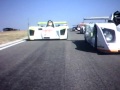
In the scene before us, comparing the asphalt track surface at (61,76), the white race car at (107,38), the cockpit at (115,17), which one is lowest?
the asphalt track surface at (61,76)

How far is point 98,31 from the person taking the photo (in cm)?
1062

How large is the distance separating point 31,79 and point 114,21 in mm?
7705

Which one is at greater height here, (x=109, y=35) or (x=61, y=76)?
(x=109, y=35)

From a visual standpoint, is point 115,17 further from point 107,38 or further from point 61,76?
point 61,76

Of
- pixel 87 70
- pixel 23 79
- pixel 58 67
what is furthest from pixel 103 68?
pixel 23 79

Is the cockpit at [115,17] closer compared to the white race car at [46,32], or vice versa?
the cockpit at [115,17]

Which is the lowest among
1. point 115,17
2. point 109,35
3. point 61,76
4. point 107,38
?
point 61,76

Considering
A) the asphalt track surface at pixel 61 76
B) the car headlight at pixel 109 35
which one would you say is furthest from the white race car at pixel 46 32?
the asphalt track surface at pixel 61 76

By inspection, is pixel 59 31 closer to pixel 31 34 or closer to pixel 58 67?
pixel 31 34

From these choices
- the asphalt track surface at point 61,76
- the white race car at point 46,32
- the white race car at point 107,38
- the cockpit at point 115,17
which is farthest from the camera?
the white race car at point 46,32

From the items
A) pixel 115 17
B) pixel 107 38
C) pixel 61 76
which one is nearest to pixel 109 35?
pixel 107 38

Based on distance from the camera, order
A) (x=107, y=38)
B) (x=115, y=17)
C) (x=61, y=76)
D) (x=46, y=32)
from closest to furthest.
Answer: (x=61, y=76), (x=107, y=38), (x=115, y=17), (x=46, y=32)

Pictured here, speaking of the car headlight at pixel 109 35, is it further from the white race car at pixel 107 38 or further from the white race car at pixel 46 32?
the white race car at pixel 46 32

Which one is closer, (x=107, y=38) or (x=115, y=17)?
(x=107, y=38)
